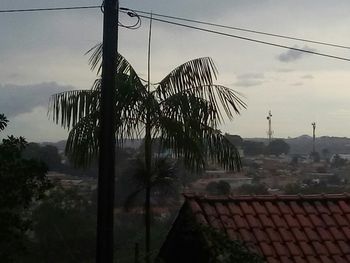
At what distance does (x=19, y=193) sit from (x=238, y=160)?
3440 mm

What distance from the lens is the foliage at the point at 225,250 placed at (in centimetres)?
605

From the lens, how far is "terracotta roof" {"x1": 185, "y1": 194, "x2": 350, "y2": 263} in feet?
23.2

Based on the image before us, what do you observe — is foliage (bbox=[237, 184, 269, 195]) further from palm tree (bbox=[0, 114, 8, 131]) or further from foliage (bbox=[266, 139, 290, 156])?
palm tree (bbox=[0, 114, 8, 131])

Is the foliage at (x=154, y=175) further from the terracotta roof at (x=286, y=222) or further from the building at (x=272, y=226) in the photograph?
the terracotta roof at (x=286, y=222)

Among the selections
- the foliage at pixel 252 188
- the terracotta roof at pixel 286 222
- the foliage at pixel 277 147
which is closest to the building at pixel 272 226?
the terracotta roof at pixel 286 222

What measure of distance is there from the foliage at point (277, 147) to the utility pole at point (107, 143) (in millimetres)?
19292

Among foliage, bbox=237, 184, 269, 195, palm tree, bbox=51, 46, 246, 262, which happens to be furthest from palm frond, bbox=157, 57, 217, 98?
foliage, bbox=237, 184, 269, 195

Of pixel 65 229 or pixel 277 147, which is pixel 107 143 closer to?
pixel 65 229

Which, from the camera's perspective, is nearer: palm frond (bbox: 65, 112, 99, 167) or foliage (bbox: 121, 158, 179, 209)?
palm frond (bbox: 65, 112, 99, 167)

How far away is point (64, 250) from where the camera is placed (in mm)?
20922

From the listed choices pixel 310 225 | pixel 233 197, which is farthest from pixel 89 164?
pixel 310 225

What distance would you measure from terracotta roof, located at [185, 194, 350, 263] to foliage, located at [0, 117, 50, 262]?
204 cm

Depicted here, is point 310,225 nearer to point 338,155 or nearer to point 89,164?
point 89,164

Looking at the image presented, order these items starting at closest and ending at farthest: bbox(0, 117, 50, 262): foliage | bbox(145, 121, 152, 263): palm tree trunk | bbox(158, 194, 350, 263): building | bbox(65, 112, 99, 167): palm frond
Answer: bbox(0, 117, 50, 262): foliage → bbox(158, 194, 350, 263): building → bbox(65, 112, 99, 167): palm frond → bbox(145, 121, 152, 263): palm tree trunk
